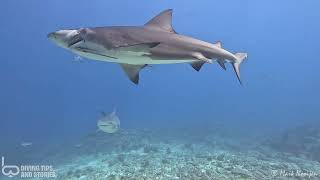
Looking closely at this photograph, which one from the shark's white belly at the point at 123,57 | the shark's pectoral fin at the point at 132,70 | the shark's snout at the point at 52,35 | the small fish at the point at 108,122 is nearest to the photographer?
the shark's snout at the point at 52,35

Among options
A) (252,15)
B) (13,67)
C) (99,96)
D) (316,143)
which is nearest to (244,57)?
(316,143)

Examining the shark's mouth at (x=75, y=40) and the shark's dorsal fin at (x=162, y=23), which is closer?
the shark's mouth at (x=75, y=40)

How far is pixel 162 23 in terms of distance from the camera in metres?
6.58

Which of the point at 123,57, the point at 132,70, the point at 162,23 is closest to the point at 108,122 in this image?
the point at 132,70

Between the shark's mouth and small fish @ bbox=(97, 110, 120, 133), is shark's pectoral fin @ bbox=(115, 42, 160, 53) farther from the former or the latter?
small fish @ bbox=(97, 110, 120, 133)

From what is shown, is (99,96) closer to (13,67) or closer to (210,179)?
(13,67)

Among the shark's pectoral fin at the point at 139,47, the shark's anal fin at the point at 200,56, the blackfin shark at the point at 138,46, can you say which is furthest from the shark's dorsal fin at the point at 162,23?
the shark's pectoral fin at the point at 139,47

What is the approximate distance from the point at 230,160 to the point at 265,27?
159457 mm

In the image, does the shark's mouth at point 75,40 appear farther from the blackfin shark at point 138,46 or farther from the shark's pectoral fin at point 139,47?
the shark's pectoral fin at point 139,47

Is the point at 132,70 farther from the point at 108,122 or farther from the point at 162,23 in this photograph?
the point at 108,122

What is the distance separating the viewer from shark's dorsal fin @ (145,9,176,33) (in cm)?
648

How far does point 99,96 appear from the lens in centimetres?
15500

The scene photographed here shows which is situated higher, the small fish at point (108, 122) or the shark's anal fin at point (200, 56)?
the shark's anal fin at point (200, 56)

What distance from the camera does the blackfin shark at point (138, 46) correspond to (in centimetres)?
559
